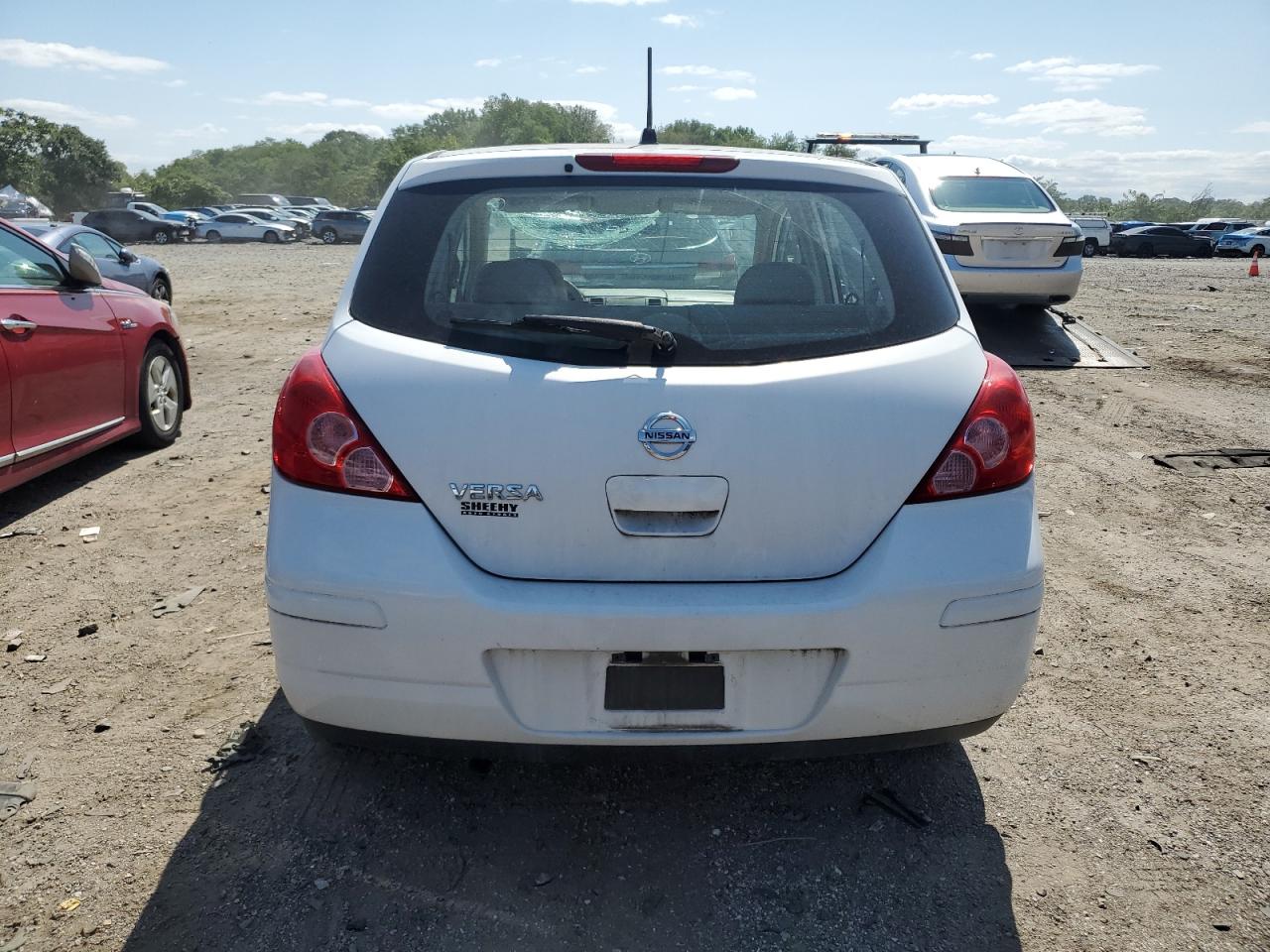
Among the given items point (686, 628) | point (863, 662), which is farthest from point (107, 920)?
point (863, 662)

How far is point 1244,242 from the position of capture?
137 ft

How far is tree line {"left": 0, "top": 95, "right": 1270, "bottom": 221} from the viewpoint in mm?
89750

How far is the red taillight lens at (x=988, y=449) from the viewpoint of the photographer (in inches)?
94.2

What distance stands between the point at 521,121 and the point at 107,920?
11382 centimetres

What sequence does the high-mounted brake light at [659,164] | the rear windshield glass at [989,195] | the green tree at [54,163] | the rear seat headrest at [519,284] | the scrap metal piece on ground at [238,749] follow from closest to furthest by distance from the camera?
the rear seat headrest at [519,284] → the high-mounted brake light at [659,164] → the scrap metal piece on ground at [238,749] → the rear windshield glass at [989,195] → the green tree at [54,163]

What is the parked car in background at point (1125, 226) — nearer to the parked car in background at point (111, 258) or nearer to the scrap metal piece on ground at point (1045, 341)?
the scrap metal piece on ground at point (1045, 341)

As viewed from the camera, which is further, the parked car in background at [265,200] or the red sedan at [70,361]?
the parked car in background at [265,200]

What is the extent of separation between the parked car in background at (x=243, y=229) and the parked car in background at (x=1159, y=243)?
1438 inches

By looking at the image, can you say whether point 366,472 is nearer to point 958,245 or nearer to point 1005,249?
point 958,245

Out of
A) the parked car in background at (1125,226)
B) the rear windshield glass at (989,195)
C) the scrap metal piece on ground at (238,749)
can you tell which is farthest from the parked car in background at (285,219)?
the scrap metal piece on ground at (238,749)

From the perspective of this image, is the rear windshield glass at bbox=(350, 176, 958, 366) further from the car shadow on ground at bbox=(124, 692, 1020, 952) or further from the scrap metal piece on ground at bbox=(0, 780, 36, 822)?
the scrap metal piece on ground at bbox=(0, 780, 36, 822)

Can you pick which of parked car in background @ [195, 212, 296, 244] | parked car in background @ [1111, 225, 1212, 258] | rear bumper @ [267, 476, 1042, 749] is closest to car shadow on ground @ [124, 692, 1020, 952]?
rear bumper @ [267, 476, 1042, 749]

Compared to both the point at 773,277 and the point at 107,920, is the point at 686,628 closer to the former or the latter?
the point at 773,277

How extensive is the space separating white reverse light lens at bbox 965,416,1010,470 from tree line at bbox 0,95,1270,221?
53.9 metres
